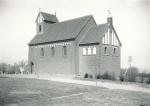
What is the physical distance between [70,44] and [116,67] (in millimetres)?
9479

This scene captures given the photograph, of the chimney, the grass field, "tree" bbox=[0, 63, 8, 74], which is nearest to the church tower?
"tree" bbox=[0, 63, 8, 74]

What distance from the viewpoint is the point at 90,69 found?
34094mm

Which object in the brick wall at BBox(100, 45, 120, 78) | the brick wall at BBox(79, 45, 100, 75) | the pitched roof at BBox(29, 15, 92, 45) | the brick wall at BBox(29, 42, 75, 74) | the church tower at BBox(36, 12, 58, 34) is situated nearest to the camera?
the brick wall at BBox(79, 45, 100, 75)

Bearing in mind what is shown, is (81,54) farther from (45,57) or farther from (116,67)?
(45,57)

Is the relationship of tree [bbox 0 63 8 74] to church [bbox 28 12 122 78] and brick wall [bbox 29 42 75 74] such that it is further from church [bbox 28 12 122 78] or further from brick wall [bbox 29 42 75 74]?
church [bbox 28 12 122 78]

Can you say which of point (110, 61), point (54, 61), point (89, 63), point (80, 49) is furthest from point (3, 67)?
point (110, 61)

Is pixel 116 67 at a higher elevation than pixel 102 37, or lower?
lower

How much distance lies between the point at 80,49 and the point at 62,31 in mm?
6890

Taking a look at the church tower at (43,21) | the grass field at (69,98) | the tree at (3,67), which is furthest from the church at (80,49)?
the grass field at (69,98)

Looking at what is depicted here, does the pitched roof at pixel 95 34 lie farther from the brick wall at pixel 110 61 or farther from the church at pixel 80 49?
the brick wall at pixel 110 61

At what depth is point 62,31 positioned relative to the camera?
40625 mm

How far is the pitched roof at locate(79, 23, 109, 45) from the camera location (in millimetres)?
33791

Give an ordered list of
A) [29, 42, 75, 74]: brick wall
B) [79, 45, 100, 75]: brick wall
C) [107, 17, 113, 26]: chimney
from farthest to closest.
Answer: [29, 42, 75, 74]: brick wall
[107, 17, 113, 26]: chimney
[79, 45, 100, 75]: brick wall

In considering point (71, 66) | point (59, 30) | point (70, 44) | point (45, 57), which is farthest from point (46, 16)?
point (71, 66)
